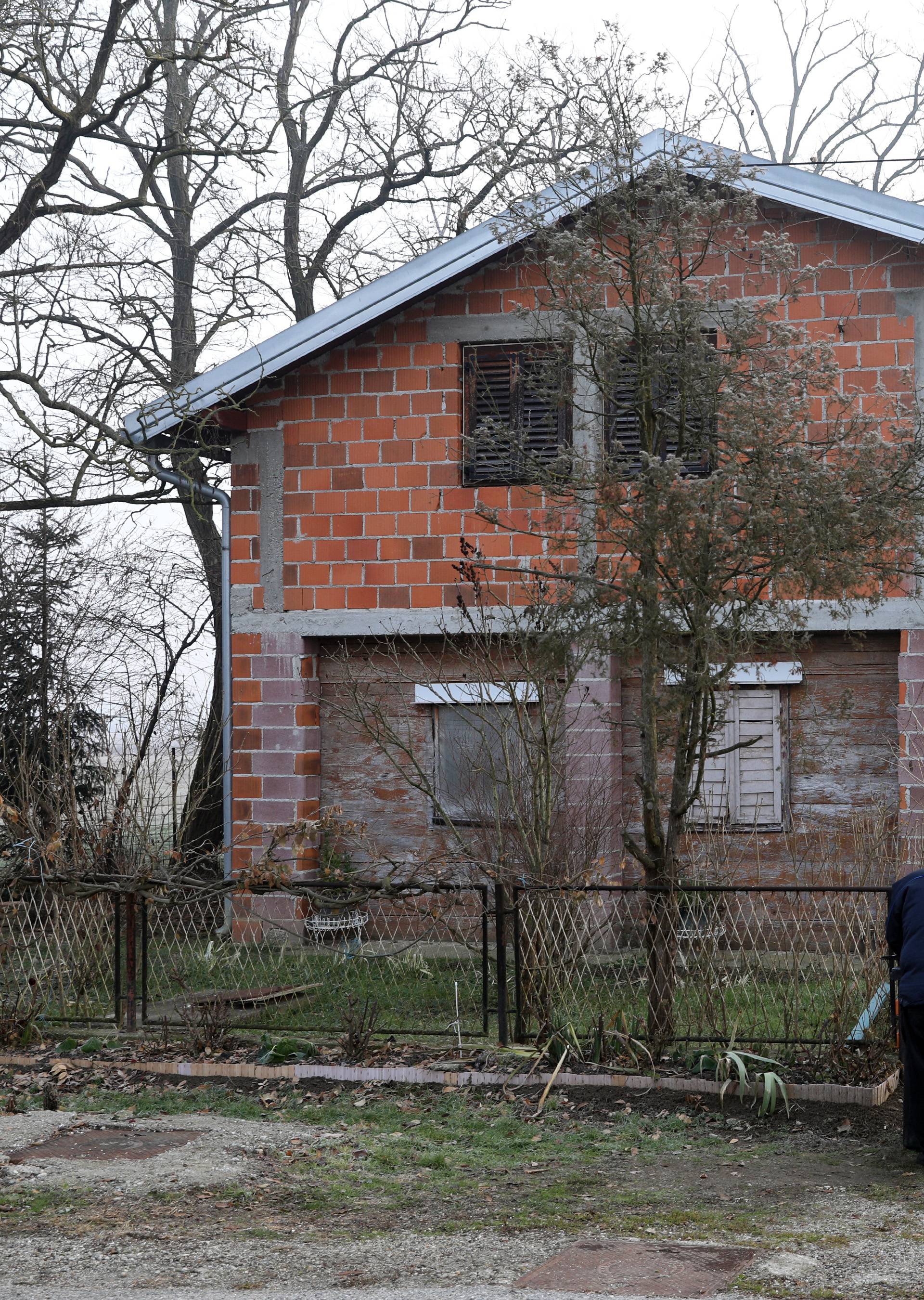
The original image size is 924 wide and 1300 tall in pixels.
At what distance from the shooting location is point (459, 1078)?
8.28m

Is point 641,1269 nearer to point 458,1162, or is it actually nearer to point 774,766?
point 458,1162

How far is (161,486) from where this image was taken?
14414 mm

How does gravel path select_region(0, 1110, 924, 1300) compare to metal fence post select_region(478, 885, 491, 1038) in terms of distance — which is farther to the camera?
metal fence post select_region(478, 885, 491, 1038)

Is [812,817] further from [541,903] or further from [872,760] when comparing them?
[541,903]

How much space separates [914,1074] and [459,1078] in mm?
2569

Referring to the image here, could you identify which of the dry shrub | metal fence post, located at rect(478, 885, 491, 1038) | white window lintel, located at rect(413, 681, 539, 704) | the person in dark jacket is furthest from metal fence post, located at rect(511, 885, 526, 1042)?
white window lintel, located at rect(413, 681, 539, 704)

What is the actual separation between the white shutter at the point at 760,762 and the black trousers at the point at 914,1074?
5425mm

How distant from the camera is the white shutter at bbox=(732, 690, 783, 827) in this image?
12.3m

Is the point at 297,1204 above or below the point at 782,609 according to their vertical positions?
below

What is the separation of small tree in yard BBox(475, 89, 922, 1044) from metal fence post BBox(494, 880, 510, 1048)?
0.81m

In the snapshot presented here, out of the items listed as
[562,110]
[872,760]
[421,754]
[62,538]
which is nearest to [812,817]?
[872,760]

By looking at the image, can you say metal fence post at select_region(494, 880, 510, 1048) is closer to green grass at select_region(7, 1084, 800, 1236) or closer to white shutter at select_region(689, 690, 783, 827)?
green grass at select_region(7, 1084, 800, 1236)

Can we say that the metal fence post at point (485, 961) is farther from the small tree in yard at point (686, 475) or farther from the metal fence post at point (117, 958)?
the metal fence post at point (117, 958)

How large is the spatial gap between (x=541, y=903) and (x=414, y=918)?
3.92 m
